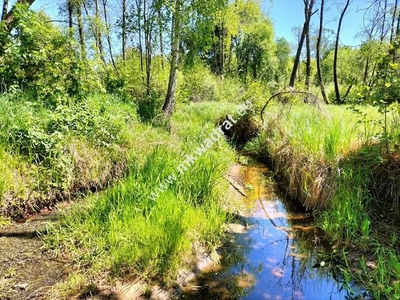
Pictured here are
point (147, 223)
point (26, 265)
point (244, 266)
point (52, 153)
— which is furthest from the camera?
point (52, 153)

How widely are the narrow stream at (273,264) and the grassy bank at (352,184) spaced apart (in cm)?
20

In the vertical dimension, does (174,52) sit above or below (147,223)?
above

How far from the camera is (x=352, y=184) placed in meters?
3.56

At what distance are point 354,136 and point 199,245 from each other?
9.09 feet

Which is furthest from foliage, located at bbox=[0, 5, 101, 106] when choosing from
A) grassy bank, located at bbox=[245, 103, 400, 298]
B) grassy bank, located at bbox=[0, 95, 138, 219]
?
grassy bank, located at bbox=[245, 103, 400, 298]

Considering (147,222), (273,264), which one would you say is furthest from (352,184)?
(147,222)

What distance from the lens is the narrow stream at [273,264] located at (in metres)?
2.54

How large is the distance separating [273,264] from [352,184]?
149cm

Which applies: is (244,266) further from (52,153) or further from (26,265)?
(52,153)

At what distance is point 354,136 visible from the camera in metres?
4.13

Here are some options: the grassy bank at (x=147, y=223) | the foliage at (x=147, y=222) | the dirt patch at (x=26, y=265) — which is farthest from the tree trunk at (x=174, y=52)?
the dirt patch at (x=26, y=265)

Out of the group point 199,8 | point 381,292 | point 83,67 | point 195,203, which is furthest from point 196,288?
point 199,8

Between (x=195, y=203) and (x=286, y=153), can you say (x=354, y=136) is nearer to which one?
(x=286, y=153)

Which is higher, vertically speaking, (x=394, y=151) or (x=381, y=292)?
(x=394, y=151)
